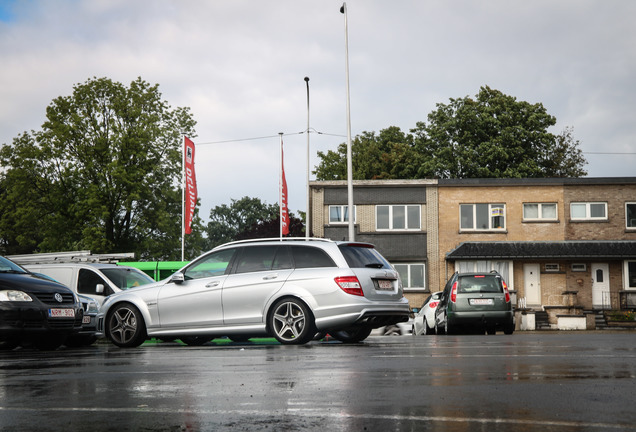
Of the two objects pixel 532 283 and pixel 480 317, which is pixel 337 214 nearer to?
pixel 532 283

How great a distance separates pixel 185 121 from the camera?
4959 centimetres

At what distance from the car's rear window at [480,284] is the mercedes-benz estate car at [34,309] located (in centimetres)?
996

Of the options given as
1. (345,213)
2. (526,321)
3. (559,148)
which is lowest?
(526,321)

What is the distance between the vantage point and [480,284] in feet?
66.7

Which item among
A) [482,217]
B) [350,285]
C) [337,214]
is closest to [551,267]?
[482,217]

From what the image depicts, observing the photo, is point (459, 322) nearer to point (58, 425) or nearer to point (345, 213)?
point (58, 425)

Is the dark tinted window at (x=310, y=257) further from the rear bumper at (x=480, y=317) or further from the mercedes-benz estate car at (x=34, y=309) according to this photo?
the rear bumper at (x=480, y=317)

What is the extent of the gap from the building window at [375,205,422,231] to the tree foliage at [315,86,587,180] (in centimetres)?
1097

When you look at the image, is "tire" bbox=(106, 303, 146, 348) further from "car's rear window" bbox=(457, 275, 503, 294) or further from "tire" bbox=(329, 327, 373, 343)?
"car's rear window" bbox=(457, 275, 503, 294)

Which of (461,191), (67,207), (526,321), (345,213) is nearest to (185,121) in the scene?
(67,207)

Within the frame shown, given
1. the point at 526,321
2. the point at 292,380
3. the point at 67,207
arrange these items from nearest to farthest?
the point at 292,380 → the point at 526,321 → the point at 67,207

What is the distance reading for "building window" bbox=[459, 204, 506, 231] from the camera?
40.9 m

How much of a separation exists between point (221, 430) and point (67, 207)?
1706 inches

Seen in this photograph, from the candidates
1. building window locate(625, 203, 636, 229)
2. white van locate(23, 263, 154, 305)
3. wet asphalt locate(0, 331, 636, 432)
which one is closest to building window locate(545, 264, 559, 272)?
building window locate(625, 203, 636, 229)
